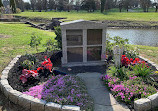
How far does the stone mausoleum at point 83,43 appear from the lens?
5.69m

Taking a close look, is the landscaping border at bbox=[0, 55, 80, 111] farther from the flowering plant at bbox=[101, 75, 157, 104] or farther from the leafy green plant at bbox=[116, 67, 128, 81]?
the leafy green plant at bbox=[116, 67, 128, 81]

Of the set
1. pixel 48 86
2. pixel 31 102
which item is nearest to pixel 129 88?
pixel 48 86

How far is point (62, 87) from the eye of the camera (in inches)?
161

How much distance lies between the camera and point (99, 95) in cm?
412

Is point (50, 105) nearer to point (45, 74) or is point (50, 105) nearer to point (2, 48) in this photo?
point (45, 74)

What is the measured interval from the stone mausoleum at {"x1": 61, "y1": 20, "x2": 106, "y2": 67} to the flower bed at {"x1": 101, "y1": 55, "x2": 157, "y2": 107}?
52.1 inches

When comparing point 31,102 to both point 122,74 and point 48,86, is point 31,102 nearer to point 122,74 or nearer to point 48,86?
point 48,86

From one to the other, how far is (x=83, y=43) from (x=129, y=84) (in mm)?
2372

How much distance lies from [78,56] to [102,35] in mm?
1184

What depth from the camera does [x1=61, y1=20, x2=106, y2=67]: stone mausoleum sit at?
5.69 metres

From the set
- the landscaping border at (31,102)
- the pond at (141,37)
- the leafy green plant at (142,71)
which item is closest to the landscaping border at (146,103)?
the leafy green plant at (142,71)

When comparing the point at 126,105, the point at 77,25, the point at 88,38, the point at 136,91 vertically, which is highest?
the point at 77,25

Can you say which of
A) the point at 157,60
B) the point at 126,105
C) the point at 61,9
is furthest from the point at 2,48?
the point at 61,9

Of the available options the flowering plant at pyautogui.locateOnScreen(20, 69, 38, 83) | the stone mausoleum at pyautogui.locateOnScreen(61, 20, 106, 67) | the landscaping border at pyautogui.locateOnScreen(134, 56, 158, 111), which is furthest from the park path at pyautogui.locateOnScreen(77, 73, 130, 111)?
the flowering plant at pyautogui.locateOnScreen(20, 69, 38, 83)
